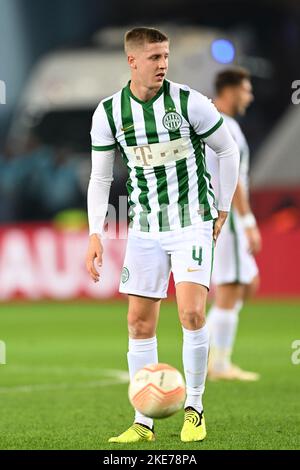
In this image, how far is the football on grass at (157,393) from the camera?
6930mm

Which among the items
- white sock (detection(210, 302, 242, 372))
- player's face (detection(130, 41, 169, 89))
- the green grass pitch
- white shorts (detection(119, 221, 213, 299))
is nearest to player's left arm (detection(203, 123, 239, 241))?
white shorts (detection(119, 221, 213, 299))

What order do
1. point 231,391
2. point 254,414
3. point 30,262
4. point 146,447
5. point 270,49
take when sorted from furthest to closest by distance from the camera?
point 270,49 → point 30,262 → point 231,391 → point 254,414 → point 146,447

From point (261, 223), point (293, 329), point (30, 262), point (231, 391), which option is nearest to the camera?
point (231, 391)

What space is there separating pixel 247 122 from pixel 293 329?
8464mm

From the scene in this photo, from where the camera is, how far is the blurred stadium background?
889 cm

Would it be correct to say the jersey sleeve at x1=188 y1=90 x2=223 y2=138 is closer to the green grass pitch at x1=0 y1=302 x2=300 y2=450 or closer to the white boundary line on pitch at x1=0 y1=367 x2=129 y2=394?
the green grass pitch at x1=0 y1=302 x2=300 y2=450

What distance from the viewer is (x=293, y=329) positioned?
46.4 ft

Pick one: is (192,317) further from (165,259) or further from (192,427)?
(192,427)

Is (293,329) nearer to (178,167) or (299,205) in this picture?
(299,205)

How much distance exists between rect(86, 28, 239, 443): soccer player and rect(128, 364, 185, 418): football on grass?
1.07 feet

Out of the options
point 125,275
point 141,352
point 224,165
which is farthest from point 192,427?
point 224,165

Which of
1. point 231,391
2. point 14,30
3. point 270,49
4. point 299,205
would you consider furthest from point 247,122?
point 231,391

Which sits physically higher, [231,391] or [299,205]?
[231,391]

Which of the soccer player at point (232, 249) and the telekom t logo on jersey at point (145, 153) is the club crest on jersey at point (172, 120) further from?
the soccer player at point (232, 249)
